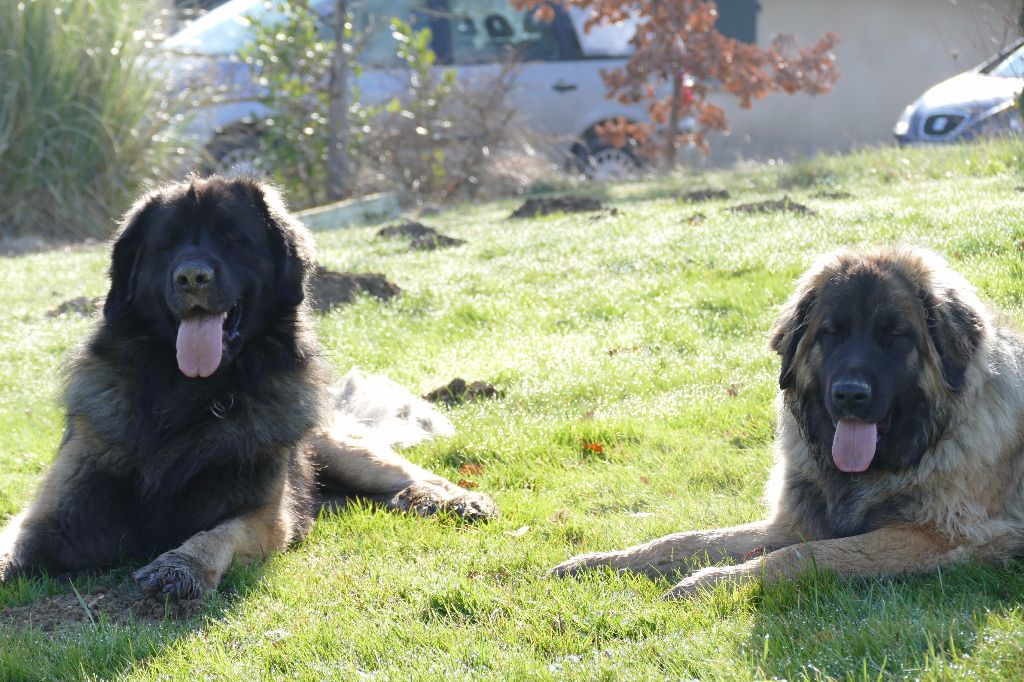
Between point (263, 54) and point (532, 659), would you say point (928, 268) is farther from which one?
point (263, 54)

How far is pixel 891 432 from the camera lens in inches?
178

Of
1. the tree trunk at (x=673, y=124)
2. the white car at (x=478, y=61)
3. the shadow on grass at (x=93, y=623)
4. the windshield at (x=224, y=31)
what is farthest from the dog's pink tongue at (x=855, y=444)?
→ the windshield at (x=224, y=31)

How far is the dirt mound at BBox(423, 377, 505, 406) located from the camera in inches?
291

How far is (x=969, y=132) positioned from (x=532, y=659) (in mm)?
13006

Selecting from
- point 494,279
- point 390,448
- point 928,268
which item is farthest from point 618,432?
point 494,279

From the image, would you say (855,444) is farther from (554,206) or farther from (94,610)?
(554,206)

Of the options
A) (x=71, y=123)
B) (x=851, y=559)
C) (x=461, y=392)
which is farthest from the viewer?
(x=71, y=123)

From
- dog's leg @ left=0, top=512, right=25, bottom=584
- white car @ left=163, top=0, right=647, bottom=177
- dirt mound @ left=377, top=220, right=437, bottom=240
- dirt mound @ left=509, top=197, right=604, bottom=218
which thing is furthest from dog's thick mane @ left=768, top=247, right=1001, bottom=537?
white car @ left=163, top=0, right=647, bottom=177

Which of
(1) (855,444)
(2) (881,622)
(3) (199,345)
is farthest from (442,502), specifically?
(2) (881,622)

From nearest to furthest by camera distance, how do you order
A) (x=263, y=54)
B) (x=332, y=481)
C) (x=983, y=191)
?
(x=332, y=481)
(x=983, y=191)
(x=263, y=54)

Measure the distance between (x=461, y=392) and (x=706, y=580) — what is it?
346 centimetres

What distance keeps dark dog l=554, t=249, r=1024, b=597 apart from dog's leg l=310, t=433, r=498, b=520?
1030mm

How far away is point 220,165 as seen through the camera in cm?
1620

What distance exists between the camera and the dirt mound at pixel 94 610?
4254mm
